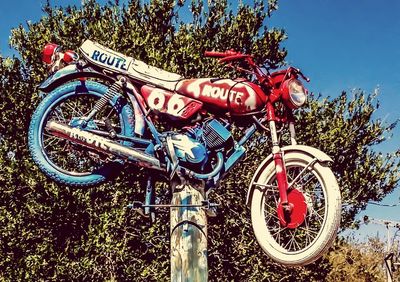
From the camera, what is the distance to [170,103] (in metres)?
6.73

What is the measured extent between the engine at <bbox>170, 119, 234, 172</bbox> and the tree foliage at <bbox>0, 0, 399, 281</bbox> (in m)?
8.35

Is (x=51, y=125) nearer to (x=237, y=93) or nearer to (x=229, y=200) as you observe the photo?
(x=237, y=93)

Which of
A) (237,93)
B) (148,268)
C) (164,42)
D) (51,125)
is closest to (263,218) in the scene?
(237,93)

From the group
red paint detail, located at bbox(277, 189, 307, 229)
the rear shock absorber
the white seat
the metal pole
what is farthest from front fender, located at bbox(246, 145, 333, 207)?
the rear shock absorber

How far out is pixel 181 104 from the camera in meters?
6.68

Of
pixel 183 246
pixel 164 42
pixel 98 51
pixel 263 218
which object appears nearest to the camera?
pixel 183 246

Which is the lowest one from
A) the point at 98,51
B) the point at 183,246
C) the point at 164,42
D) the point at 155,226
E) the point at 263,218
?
the point at 183,246

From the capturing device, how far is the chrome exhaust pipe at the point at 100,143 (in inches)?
251

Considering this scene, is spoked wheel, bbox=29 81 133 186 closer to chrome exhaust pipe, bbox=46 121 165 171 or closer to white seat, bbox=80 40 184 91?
chrome exhaust pipe, bbox=46 121 165 171

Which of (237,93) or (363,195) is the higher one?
(363,195)

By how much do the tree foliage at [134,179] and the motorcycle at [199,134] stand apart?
7986 mm

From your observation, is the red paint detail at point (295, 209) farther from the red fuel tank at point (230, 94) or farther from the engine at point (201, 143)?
the red fuel tank at point (230, 94)

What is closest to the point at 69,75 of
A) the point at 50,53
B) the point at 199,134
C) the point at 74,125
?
the point at 50,53

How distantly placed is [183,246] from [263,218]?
103cm
